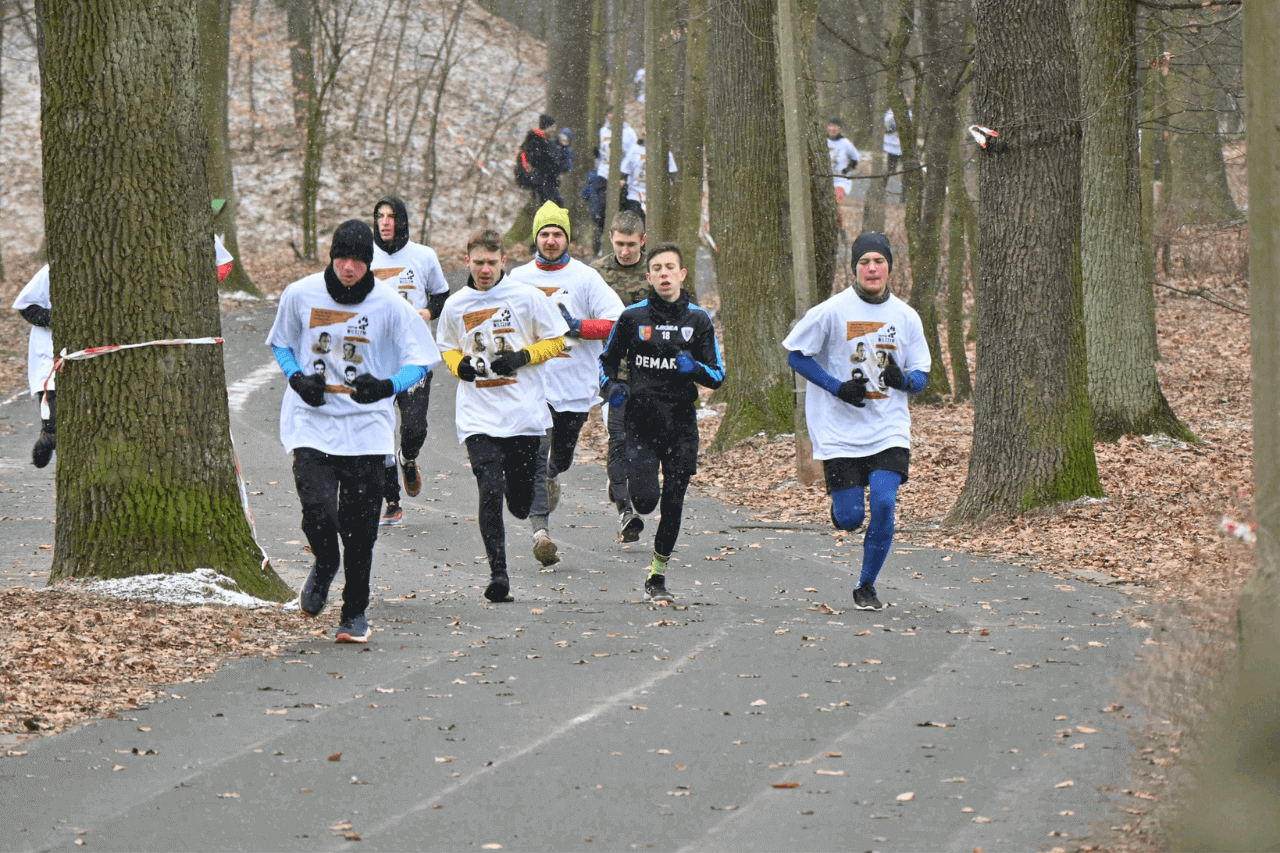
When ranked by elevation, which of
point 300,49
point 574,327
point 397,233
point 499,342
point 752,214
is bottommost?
point 499,342

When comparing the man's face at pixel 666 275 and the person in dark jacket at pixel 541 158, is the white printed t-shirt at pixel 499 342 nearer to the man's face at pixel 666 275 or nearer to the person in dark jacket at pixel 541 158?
the man's face at pixel 666 275

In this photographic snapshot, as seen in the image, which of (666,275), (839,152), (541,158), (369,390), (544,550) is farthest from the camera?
(839,152)

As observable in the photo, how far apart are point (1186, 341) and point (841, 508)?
17.9 metres

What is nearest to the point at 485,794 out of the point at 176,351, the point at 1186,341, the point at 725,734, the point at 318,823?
Result: the point at 318,823

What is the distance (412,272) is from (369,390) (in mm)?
4318

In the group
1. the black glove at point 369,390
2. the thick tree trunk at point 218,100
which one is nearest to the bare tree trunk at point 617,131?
the thick tree trunk at point 218,100

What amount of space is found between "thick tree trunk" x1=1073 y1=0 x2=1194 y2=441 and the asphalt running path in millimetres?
5995

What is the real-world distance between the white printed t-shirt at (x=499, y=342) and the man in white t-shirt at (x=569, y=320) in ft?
5.05

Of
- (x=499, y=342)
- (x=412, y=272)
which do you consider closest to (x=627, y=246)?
(x=412, y=272)

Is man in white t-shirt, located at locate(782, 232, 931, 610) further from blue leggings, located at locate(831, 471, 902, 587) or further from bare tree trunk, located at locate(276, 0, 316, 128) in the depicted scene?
bare tree trunk, located at locate(276, 0, 316, 128)

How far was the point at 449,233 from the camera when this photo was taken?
35625 mm

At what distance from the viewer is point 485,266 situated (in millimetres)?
9094

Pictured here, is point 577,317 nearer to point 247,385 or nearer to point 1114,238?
point 1114,238

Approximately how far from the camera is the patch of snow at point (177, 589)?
26.6ft
